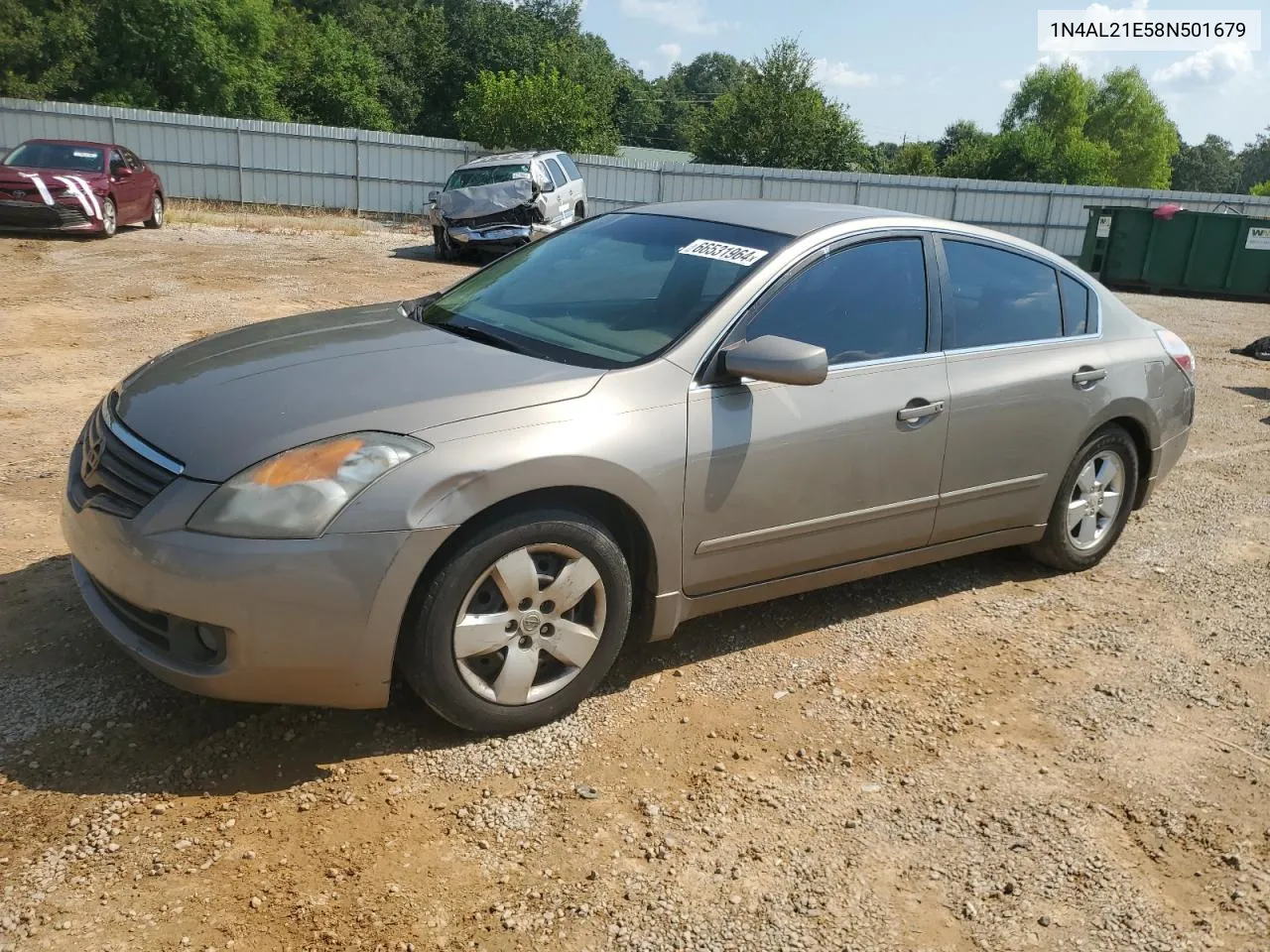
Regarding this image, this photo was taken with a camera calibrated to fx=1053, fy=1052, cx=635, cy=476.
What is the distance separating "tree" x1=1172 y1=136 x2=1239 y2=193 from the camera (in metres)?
114

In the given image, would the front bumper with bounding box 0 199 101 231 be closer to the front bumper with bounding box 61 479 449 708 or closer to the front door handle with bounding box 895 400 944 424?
the front bumper with bounding box 61 479 449 708

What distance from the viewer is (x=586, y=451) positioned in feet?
10.3

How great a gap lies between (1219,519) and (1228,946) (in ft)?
13.1

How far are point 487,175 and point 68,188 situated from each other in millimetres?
6211

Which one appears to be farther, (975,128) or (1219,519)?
(975,128)

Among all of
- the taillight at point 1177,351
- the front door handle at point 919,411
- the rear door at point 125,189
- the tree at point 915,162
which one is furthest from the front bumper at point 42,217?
the tree at point 915,162

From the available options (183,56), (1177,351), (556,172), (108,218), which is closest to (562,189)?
(556,172)

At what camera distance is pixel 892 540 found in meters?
4.11

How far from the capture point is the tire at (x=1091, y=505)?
187 inches

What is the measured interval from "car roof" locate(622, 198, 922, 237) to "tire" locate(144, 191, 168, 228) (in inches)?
632

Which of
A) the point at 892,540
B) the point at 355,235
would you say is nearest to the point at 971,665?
the point at 892,540

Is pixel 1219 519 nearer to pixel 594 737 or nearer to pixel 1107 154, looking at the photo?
pixel 594 737

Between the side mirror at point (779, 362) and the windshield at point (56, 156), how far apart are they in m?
15.8

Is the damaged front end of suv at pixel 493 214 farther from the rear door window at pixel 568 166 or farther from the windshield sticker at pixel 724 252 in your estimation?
the windshield sticker at pixel 724 252
